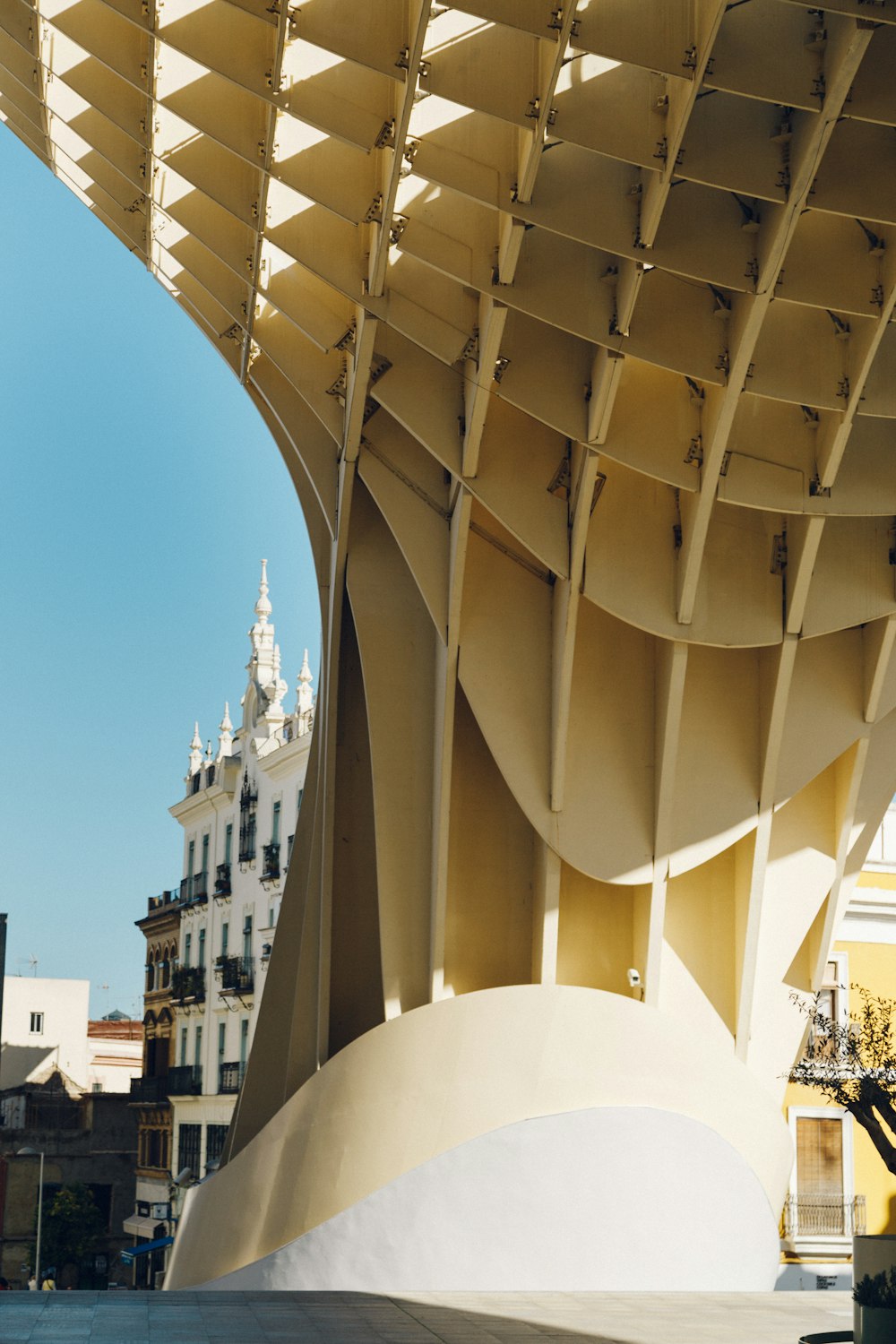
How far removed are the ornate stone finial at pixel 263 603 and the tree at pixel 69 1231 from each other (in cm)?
2356

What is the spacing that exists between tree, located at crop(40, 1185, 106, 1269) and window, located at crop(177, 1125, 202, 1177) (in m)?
6.45

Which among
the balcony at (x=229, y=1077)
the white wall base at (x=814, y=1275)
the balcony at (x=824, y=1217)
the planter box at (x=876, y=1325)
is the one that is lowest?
the white wall base at (x=814, y=1275)

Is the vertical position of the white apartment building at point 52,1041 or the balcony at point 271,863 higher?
the balcony at point 271,863

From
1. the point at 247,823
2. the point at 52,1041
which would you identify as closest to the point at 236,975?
the point at 247,823

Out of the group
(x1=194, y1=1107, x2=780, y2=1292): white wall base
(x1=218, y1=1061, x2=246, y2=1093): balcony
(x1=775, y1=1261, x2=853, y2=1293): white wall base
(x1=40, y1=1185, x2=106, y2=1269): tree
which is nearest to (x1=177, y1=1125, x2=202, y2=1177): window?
Answer: (x1=218, y1=1061, x2=246, y2=1093): balcony

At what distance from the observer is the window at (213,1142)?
52375mm

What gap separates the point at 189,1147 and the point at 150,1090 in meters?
5.32

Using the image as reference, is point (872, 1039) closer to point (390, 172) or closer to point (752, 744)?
point (752, 744)

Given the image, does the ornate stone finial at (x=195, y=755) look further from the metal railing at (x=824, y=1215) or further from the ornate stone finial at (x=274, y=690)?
the metal railing at (x=824, y=1215)

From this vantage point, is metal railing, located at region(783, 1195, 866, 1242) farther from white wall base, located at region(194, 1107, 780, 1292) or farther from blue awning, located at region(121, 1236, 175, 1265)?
blue awning, located at region(121, 1236, 175, 1265)

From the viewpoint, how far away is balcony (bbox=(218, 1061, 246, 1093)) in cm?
5184

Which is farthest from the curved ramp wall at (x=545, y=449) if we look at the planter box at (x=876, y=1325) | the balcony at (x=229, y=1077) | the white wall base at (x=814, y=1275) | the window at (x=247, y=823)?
the window at (x=247, y=823)

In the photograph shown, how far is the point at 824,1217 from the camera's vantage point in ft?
104

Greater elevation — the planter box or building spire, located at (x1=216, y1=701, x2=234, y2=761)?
building spire, located at (x1=216, y1=701, x2=234, y2=761)
